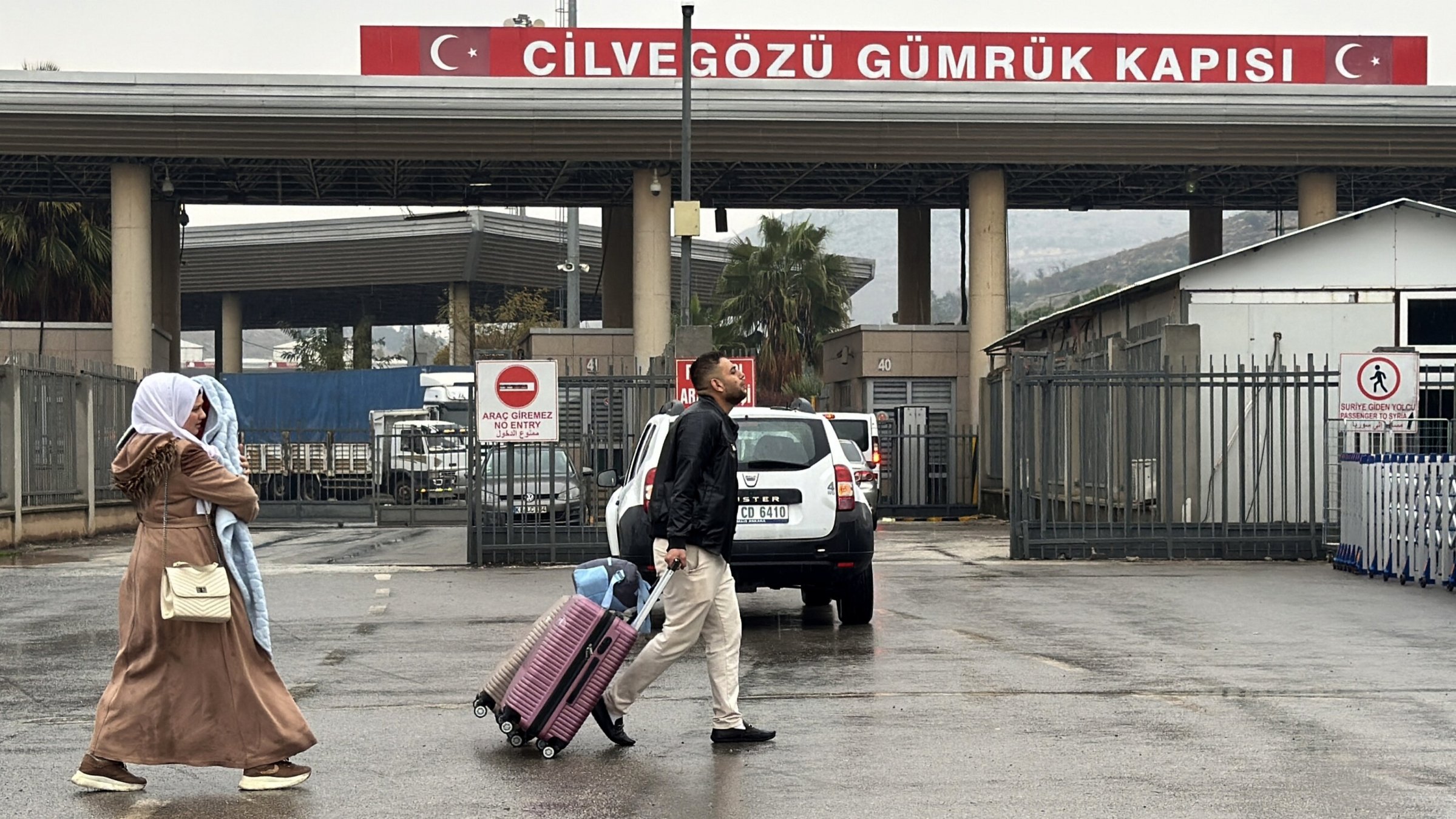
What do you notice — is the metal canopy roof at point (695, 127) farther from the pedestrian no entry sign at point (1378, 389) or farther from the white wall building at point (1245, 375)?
the pedestrian no entry sign at point (1378, 389)

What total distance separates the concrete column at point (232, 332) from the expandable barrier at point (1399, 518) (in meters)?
48.5

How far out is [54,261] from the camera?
41.9m

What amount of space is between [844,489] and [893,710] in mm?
4072

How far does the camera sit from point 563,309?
186 feet

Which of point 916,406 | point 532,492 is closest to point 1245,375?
point 532,492

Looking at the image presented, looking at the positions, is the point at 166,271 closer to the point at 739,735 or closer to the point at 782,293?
the point at 782,293

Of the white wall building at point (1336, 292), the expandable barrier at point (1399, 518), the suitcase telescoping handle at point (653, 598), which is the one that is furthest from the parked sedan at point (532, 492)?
the suitcase telescoping handle at point (653, 598)

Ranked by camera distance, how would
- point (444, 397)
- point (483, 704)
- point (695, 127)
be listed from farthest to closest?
point (444, 397) < point (695, 127) < point (483, 704)

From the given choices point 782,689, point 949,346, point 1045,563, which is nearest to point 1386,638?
point 782,689

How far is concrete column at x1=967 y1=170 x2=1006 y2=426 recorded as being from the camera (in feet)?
123

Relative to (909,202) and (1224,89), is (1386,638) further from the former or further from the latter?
(909,202)

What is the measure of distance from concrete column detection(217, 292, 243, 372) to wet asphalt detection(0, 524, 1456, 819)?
4648cm

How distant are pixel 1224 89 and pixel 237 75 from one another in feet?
61.2

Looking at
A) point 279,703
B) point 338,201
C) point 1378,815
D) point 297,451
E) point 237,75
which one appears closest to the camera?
point 1378,815
